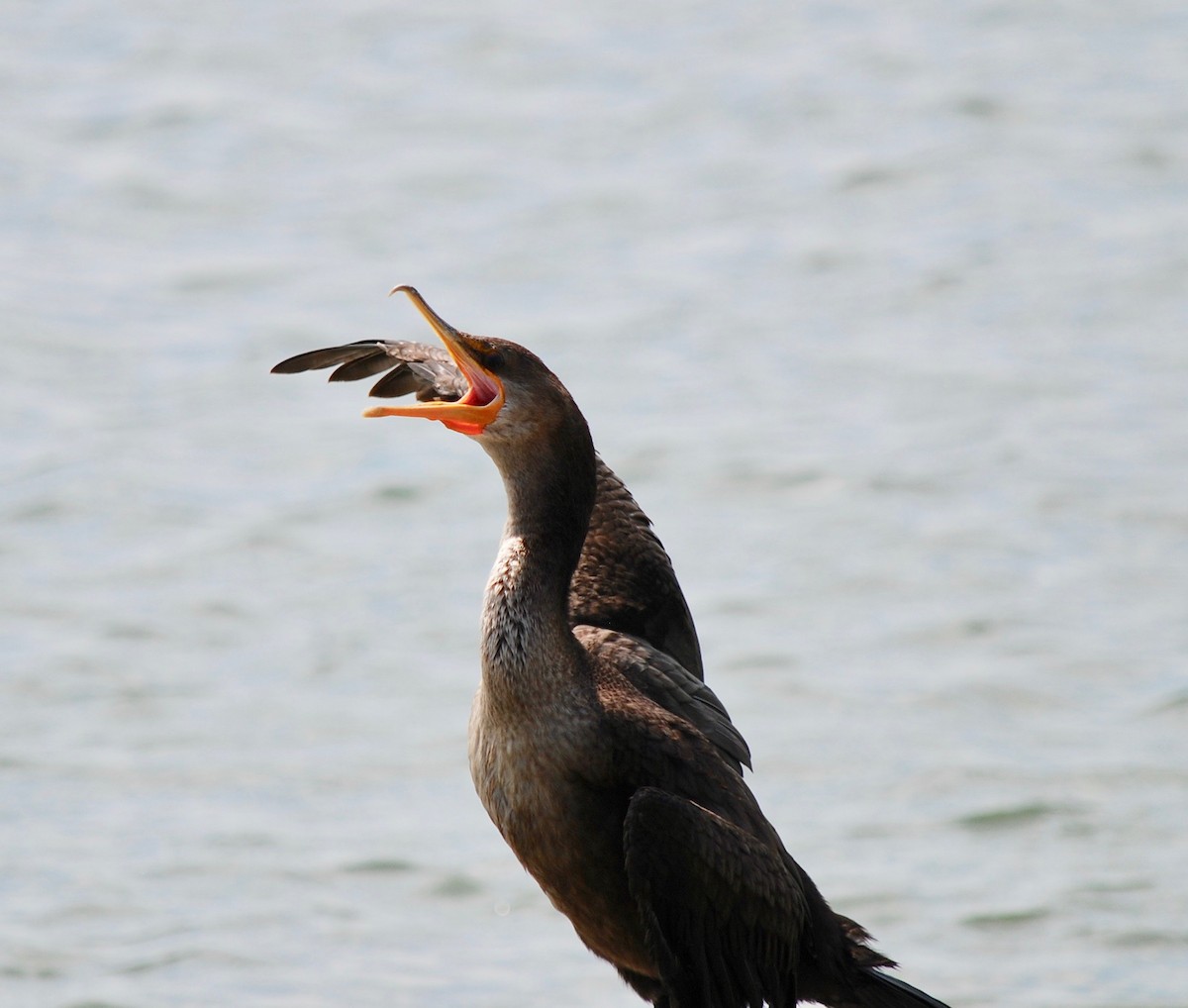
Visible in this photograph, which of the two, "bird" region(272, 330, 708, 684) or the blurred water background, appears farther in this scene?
the blurred water background

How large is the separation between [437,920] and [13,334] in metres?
6.48

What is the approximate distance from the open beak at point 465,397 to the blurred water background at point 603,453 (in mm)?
3967

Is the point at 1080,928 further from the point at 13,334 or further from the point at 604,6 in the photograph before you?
the point at 604,6

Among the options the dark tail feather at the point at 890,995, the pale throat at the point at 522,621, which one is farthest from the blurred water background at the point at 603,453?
the pale throat at the point at 522,621

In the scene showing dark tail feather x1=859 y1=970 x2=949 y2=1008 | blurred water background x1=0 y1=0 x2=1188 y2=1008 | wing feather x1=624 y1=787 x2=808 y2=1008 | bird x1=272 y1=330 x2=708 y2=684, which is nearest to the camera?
wing feather x1=624 y1=787 x2=808 y2=1008

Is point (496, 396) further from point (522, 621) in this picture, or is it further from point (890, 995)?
point (890, 995)

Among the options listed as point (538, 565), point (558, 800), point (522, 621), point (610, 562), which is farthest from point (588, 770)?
point (610, 562)

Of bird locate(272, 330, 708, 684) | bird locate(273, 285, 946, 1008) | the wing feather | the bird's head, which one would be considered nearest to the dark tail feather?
bird locate(273, 285, 946, 1008)

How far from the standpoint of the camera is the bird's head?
227 inches

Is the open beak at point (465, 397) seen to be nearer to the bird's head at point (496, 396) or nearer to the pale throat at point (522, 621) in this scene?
the bird's head at point (496, 396)

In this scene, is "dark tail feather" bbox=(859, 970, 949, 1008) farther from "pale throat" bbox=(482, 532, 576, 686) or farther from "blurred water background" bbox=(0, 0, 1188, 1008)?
"blurred water background" bbox=(0, 0, 1188, 1008)

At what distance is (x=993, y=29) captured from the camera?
65.6ft

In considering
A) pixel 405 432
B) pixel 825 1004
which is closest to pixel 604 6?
pixel 405 432

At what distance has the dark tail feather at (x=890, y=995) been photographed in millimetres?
6176
